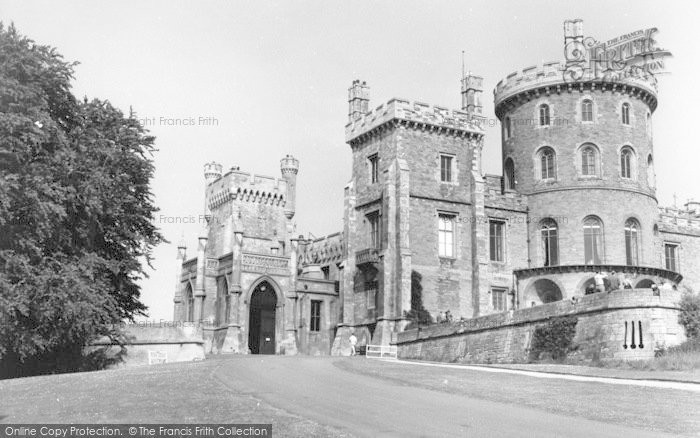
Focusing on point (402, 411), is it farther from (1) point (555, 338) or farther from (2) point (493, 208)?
(2) point (493, 208)

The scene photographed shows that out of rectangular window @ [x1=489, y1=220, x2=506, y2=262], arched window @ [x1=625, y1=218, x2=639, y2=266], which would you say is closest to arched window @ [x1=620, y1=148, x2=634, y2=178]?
arched window @ [x1=625, y1=218, x2=639, y2=266]

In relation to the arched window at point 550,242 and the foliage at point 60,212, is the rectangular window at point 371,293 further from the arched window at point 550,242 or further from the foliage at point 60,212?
the foliage at point 60,212

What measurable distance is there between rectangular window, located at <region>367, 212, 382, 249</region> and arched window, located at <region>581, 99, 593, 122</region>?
12462 mm

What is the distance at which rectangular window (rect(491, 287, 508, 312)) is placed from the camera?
4669cm

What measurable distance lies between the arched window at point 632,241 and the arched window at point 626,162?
255 cm

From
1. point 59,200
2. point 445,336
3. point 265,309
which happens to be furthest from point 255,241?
point 59,200

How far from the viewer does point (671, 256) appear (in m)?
52.3

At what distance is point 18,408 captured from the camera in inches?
680

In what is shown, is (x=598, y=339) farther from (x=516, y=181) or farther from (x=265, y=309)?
(x=265, y=309)

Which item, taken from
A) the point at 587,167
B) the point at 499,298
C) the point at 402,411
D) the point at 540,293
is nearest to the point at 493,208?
the point at 499,298

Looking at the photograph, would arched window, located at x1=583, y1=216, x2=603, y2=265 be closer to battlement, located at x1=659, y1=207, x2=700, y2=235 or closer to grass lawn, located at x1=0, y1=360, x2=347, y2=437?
battlement, located at x1=659, y1=207, x2=700, y2=235

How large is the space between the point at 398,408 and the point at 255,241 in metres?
46.4

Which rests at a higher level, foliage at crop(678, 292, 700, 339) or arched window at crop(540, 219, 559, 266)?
arched window at crop(540, 219, 559, 266)

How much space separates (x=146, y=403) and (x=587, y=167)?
35.1 metres
